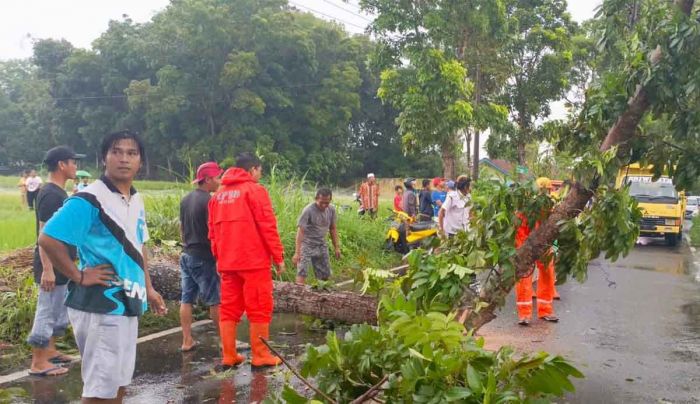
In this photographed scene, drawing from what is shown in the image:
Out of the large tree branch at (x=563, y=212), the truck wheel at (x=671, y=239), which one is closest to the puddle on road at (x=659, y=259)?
the truck wheel at (x=671, y=239)

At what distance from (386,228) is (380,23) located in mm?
5560

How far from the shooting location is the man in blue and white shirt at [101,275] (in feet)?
11.1

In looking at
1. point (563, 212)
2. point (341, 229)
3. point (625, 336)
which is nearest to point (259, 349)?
point (563, 212)

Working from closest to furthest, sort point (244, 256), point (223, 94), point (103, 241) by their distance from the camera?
point (103, 241), point (244, 256), point (223, 94)

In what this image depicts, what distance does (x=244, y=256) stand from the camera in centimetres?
568

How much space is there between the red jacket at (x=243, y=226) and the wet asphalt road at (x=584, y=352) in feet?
3.31

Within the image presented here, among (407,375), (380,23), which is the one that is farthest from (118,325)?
(380,23)

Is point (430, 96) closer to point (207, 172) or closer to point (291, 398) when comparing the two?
point (207, 172)

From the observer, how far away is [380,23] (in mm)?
16750

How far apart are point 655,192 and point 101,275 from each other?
19504 mm

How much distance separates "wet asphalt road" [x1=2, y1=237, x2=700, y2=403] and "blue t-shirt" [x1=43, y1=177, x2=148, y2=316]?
1.76 meters

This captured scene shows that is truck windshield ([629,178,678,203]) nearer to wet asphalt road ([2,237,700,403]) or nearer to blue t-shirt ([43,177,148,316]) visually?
wet asphalt road ([2,237,700,403])

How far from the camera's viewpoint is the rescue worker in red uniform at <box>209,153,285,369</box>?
5707 mm

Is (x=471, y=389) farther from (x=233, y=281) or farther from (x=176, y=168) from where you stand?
(x=176, y=168)
